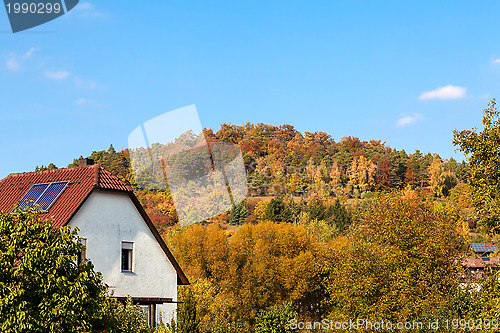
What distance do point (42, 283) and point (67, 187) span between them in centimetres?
1095

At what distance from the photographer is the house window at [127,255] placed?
26000mm

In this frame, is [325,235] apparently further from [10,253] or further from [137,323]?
[10,253]

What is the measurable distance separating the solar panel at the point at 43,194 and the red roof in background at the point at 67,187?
0.79ft

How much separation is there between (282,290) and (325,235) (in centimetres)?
3054

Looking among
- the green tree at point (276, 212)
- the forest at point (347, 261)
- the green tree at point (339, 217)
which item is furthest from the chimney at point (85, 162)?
the green tree at point (276, 212)

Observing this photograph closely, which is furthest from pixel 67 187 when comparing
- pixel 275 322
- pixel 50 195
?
pixel 275 322

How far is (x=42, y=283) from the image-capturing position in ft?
49.1

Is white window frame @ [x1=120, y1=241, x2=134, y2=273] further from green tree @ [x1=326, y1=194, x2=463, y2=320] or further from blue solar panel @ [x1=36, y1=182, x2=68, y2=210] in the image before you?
green tree @ [x1=326, y1=194, x2=463, y2=320]

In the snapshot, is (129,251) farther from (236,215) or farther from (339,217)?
(236,215)

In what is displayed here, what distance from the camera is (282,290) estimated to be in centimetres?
5362

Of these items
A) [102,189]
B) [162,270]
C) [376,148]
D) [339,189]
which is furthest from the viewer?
[376,148]

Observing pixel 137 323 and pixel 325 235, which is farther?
pixel 325 235

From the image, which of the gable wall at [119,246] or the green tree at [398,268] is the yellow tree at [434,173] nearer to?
the green tree at [398,268]

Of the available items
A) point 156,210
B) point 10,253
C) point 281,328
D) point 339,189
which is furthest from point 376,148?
point 10,253
